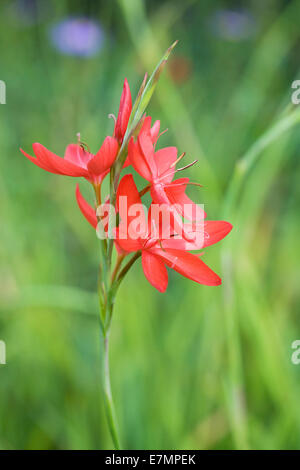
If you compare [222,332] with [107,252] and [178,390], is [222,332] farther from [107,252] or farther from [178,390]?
[107,252]

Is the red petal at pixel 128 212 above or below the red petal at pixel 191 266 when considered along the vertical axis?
above

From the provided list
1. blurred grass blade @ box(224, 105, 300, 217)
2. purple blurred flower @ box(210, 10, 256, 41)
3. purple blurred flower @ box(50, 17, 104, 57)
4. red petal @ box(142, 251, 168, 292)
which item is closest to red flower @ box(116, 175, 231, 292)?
red petal @ box(142, 251, 168, 292)

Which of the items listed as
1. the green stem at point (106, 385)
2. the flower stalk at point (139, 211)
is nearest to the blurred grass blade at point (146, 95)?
the flower stalk at point (139, 211)

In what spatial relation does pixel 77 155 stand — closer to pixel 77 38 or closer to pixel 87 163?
pixel 87 163

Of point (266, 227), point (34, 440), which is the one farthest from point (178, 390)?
point (266, 227)

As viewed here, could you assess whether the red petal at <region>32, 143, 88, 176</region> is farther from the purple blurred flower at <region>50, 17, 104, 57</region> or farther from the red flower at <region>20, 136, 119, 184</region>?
the purple blurred flower at <region>50, 17, 104, 57</region>

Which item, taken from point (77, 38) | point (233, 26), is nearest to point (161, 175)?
point (77, 38)

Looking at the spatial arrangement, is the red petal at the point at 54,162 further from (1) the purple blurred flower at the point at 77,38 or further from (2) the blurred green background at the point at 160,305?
(1) the purple blurred flower at the point at 77,38
